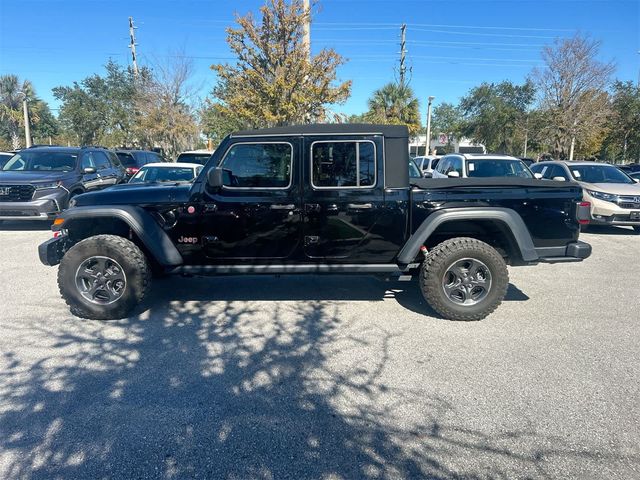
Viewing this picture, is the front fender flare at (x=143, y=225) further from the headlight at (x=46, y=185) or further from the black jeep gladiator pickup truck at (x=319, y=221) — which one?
the headlight at (x=46, y=185)

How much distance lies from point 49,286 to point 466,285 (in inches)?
212

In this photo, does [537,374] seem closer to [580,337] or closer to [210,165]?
[580,337]

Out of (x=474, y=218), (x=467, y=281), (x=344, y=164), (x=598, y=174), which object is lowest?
(x=467, y=281)

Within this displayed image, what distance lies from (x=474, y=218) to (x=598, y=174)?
861cm

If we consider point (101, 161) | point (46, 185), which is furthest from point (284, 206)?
point (101, 161)

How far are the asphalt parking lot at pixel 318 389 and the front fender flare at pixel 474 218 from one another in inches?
29.7

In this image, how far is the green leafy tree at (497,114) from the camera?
35534mm

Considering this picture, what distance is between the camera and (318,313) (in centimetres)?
457

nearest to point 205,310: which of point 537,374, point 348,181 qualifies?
point 348,181

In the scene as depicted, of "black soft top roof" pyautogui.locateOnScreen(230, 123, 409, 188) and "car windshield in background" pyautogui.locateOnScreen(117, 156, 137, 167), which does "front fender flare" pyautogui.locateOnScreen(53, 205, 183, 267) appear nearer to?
"black soft top roof" pyautogui.locateOnScreen(230, 123, 409, 188)

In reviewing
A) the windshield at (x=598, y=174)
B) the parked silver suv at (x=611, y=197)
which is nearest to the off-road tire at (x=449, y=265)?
the parked silver suv at (x=611, y=197)

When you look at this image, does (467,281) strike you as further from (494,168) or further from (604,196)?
(604,196)

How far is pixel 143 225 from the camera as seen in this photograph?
4273mm

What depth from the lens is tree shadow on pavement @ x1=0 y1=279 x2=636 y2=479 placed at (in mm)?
2336
